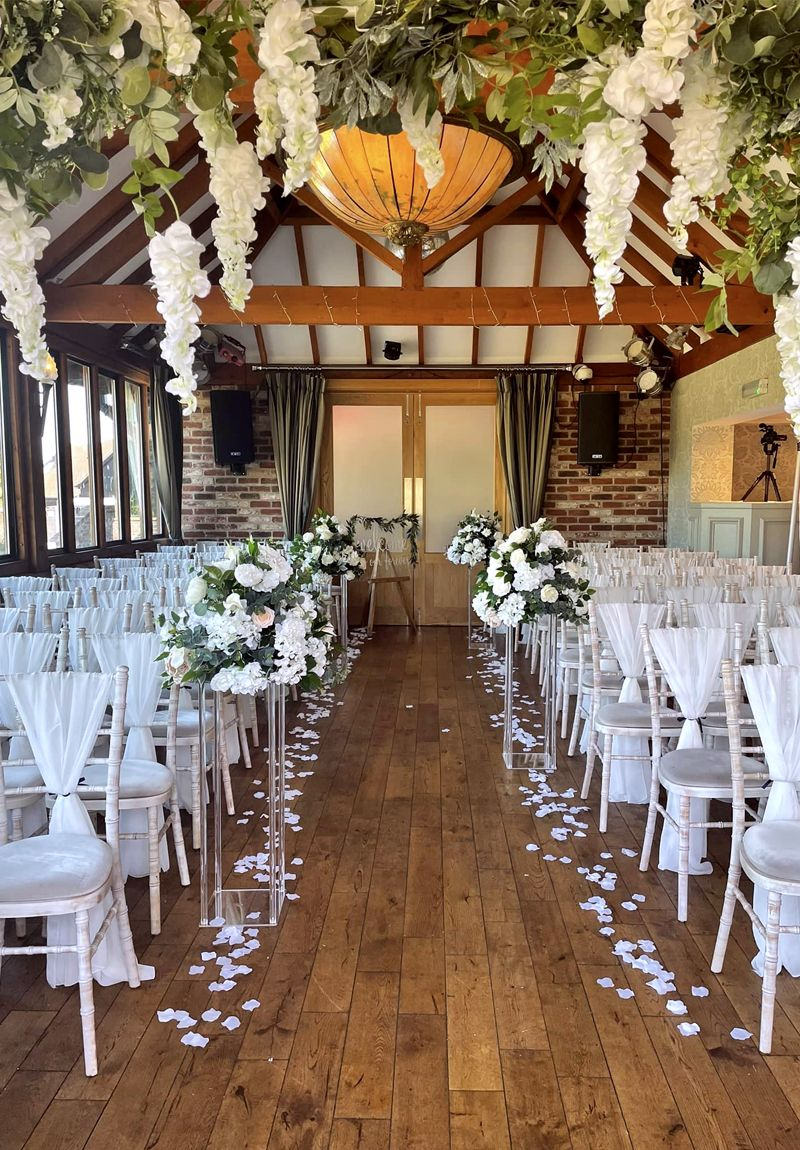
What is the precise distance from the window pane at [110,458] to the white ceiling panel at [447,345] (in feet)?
11.9

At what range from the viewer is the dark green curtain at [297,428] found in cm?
930

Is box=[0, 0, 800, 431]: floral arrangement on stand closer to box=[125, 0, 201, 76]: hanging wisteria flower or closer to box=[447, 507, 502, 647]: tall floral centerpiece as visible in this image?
box=[125, 0, 201, 76]: hanging wisteria flower

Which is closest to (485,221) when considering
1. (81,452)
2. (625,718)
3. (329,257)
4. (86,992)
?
(329,257)

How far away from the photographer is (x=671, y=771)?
9.87 ft

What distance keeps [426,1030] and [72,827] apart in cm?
127

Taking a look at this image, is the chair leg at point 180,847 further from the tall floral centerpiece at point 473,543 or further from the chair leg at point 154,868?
the tall floral centerpiece at point 473,543

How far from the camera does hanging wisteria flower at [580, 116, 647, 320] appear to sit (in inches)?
43.7

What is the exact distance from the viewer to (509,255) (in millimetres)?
8562

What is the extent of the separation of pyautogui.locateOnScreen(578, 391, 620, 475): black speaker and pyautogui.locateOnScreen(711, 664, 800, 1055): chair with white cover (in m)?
6.94

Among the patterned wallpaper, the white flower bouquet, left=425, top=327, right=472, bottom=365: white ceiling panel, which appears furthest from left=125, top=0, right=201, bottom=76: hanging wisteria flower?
left=425, top=327, right=472, bottom=365: white ceiling panel

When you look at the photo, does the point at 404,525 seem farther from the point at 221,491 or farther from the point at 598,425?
the point at 598,425

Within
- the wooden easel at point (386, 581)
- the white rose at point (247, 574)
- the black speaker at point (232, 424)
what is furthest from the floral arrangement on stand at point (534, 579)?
the black speaker at point (232, 424)

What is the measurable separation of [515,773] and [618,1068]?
2.35m

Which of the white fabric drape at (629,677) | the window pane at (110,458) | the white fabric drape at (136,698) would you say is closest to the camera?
the white fabric drape at (136,698)
